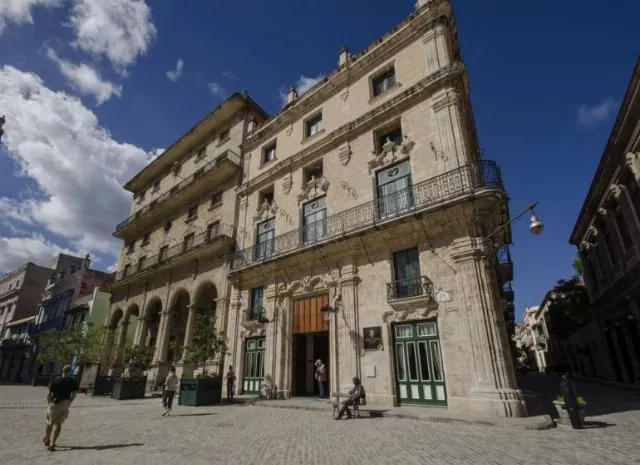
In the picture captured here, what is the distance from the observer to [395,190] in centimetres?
1365

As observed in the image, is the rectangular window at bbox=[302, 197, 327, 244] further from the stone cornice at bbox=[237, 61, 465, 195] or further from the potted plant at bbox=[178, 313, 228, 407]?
the potted plant at bbox=[178, 313, 228, 407]

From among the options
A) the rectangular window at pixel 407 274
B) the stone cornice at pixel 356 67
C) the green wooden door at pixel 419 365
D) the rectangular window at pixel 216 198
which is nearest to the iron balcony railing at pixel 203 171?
the stone cornice at pixel 356 67

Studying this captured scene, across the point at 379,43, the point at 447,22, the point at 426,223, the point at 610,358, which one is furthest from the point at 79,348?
the point at 610,358

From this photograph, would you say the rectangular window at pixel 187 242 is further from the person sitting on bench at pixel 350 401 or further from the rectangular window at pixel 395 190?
the person sitting on bench at pixel 350 401

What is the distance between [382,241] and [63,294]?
3810cm

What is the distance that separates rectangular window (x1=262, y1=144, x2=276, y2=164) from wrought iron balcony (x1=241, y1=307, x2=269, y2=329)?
915 centimetres

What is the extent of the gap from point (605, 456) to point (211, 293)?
20.3 m

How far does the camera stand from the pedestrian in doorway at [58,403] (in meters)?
6.36

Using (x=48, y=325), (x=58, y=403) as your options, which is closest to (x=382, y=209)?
(x=58, y=403)

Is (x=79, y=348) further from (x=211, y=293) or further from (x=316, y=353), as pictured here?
(x=316, y=353)

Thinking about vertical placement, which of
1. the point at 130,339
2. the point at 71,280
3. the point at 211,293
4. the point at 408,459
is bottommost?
the point at 408,459

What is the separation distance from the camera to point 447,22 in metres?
14.7

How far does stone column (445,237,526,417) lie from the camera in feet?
29.3

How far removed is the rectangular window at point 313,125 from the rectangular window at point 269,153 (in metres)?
2.72
